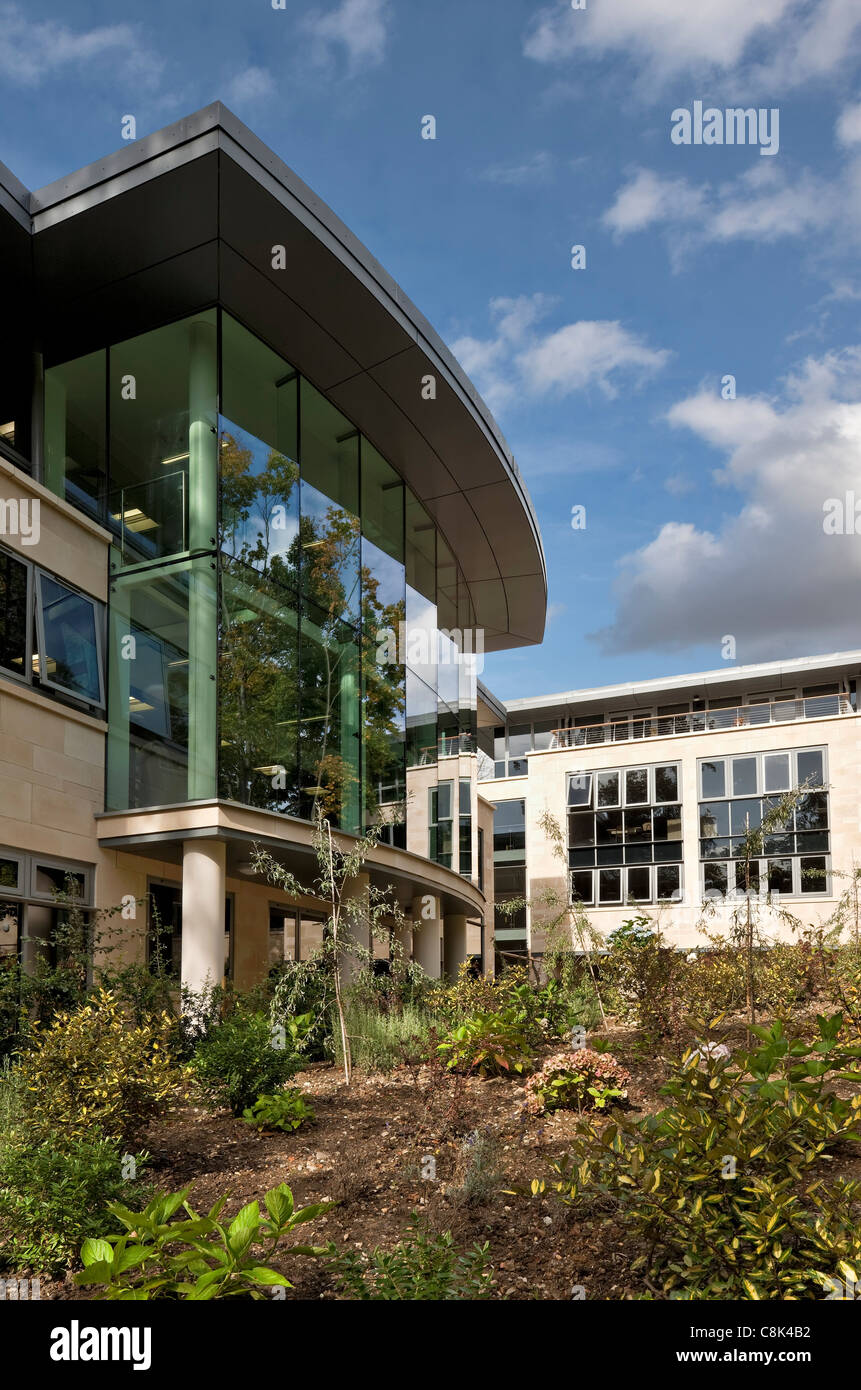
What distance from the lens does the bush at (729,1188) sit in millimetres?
3986

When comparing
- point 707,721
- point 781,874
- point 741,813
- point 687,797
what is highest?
point 707,721

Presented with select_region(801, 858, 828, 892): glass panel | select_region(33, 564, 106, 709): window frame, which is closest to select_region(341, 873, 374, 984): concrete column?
select_region(33, 564, 106, 709): window frame

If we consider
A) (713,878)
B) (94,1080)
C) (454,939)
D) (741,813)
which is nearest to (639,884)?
(713,878)

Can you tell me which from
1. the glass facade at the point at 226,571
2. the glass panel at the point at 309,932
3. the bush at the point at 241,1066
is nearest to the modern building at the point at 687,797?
the glass panel at the point at 309,932

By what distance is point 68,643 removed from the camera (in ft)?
45.3

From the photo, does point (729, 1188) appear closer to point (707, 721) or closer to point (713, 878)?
point (713, 878)

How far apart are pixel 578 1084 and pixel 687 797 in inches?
1223

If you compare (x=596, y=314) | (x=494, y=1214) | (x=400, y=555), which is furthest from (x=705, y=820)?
(x=494, y=1214)

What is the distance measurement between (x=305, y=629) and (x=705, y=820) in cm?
2513

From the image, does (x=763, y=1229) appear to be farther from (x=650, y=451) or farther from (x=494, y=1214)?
(x=650, y=451)

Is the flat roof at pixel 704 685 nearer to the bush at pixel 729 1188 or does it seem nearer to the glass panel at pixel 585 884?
the glass panel at pixel 585 884

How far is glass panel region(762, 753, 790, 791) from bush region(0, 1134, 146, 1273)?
33.3 m

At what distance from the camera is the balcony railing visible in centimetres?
3800

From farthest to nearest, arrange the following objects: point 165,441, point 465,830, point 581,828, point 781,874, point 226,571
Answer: point 581,828, point 781,874, point 465,830, point 165,441, point 226,571
